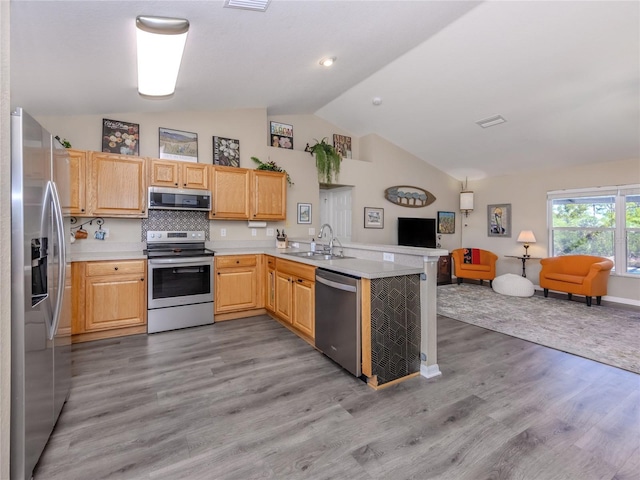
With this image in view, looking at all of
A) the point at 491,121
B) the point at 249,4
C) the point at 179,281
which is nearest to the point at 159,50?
the point at 249,4

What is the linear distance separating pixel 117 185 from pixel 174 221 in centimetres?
79

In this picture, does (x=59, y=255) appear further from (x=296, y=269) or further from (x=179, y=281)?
(x=296, y=269)

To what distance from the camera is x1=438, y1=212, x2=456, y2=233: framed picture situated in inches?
286

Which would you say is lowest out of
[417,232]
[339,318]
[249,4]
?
[339,318]

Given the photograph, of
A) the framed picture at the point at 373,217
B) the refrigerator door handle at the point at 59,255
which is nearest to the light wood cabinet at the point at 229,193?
the refrigerator door handle at the point at 59,255

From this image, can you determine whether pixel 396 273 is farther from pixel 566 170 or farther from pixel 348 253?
pixel 566 170

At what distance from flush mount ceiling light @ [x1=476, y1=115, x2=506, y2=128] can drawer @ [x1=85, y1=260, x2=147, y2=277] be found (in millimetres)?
5324

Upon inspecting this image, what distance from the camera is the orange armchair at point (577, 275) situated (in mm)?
4859

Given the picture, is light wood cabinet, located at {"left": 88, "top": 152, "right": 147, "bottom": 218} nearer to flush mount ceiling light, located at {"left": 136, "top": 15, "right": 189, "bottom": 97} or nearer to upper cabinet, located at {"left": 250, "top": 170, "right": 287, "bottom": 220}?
flush mount ceiling light, located at {"left": 136, "top": 15, "right": 189, "bottom": 97}

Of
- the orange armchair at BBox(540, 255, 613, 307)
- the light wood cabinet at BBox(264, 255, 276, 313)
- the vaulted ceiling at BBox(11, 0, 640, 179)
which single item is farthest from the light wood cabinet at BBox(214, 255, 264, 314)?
the orange armchair at BBox(540, 255, 613, 307)

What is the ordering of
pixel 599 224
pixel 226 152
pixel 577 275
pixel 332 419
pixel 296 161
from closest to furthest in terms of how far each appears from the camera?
1. pixel 332 419
2. pixel 226 152
3. pixel 296 161
4. pixel 577 275
5. pixel 599 224

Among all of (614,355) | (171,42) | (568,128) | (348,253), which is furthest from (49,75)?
(568,128)

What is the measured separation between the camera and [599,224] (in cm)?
554

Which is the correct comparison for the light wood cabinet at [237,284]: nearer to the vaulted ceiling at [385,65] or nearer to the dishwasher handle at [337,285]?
the dishwasher handle at [337,285]
